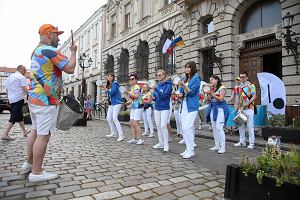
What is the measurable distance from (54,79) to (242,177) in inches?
113

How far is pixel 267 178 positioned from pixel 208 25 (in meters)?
14.5

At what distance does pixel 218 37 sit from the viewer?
14508 mm

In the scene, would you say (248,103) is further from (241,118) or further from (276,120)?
(276,120)

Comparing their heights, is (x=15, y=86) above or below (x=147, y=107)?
above

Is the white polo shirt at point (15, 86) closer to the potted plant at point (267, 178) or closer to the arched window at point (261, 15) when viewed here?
the potted plant at point (267, 178)

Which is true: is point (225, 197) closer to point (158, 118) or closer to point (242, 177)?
point (242, 177)

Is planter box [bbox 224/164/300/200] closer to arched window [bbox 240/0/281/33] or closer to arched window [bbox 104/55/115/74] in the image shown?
arched window [bbox 240/0/281/33]

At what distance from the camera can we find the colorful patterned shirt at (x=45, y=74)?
4.01 meters

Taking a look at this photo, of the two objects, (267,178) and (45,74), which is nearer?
(267,178)

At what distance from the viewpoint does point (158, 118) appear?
6.71 m

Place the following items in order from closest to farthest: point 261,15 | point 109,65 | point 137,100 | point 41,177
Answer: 1. point 41,177
2. point 137,100
3. point 261,15
4. point 109,65

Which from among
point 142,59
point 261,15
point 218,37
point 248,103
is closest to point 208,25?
point 218,37

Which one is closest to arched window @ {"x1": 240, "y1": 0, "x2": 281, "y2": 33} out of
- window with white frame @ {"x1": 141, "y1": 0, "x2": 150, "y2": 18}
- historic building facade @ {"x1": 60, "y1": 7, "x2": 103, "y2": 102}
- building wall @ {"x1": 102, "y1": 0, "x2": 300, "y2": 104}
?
building wall @ {"x1": 102, "y1": 0, "x2": 300, "y2": 104}

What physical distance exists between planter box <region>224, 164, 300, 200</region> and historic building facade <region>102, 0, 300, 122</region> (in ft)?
24.7
